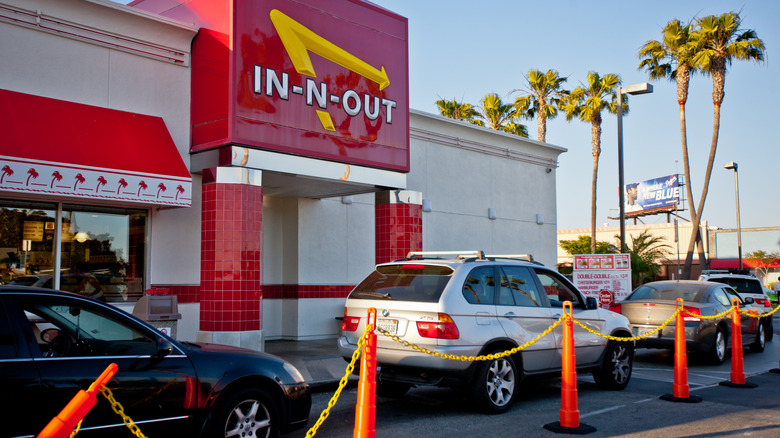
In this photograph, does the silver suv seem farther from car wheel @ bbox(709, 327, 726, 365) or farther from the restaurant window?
the restaurant window

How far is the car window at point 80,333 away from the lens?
16.9 ft

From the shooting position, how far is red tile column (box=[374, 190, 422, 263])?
1443cm

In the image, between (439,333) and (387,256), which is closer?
(439,333)

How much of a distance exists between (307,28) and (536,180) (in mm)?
10998

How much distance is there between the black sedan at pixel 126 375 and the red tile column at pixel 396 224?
8274 millimetres

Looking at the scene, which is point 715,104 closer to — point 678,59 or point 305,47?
point 678,59

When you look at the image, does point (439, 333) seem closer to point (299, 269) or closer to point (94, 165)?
point (94, 165)

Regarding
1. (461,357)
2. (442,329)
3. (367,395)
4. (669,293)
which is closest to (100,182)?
(442,329)

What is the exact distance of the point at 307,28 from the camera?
12.5 meters

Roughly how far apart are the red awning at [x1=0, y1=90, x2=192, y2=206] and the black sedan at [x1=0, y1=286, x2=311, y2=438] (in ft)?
15.3

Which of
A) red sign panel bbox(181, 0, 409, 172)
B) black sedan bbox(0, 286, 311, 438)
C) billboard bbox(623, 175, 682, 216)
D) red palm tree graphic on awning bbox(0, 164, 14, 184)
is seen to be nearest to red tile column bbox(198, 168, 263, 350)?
red sign panel bbox(181, 0, 409, 172)

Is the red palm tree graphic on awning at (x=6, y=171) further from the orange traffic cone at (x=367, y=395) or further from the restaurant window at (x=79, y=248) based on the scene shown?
the orange traffic cone at (x=367, y=395)

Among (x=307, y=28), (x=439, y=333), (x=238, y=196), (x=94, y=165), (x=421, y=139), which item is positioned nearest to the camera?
(x=439, y=333)

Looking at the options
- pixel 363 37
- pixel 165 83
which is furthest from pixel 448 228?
pixel 165 83
